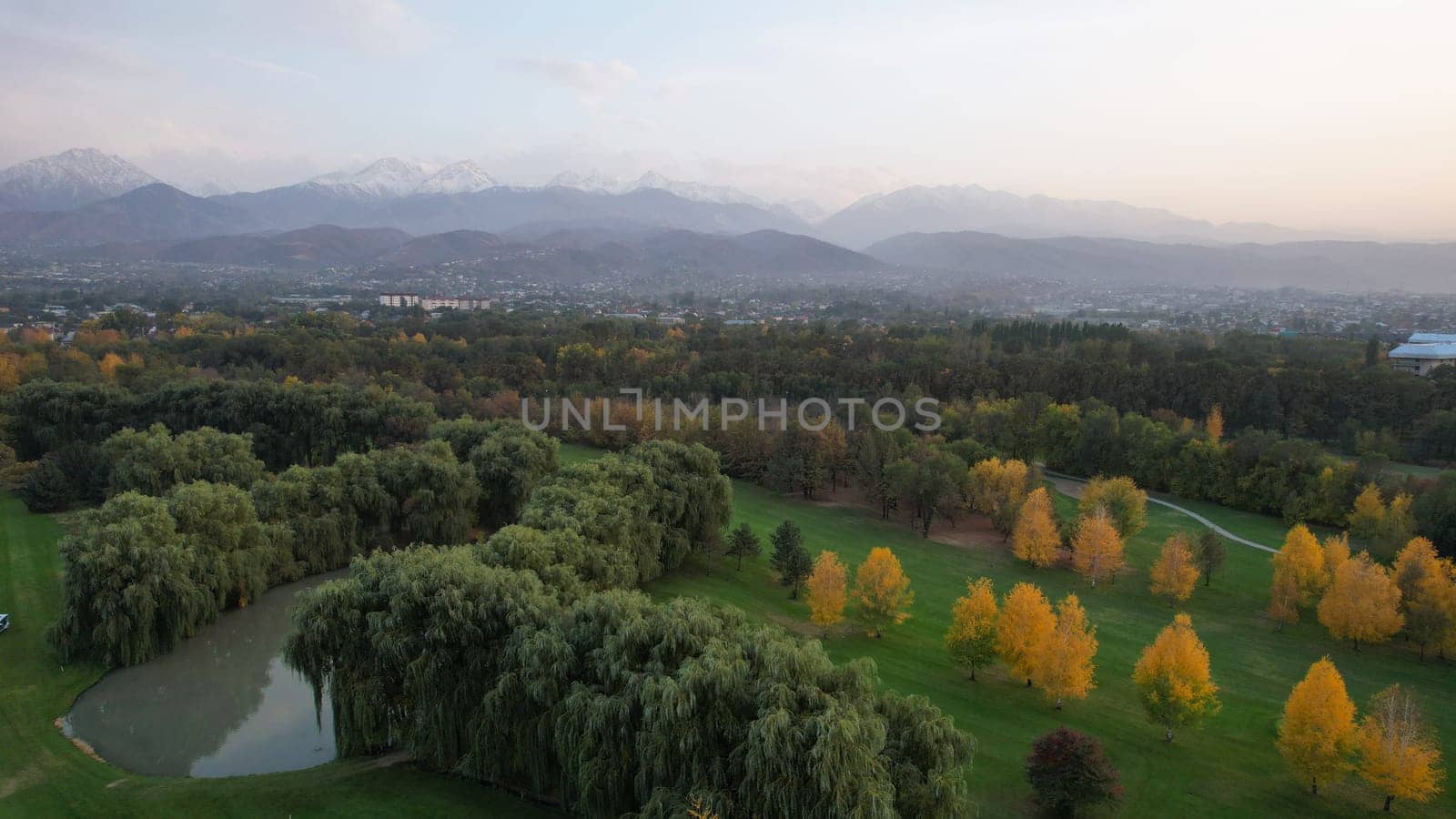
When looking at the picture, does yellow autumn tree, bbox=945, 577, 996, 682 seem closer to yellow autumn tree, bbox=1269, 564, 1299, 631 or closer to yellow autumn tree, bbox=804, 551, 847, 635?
yellow autumn tree, bbox=804, 551, 847, 635

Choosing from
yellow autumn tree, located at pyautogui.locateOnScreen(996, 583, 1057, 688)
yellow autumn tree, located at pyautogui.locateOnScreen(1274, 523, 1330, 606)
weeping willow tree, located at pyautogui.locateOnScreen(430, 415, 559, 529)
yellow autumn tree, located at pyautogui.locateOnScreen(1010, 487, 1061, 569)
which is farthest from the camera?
weeping willow tree, located at pyautogui.locateOnScreen(430, 415, 559, 529)

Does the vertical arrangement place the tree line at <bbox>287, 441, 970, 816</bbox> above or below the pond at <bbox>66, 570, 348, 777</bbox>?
above

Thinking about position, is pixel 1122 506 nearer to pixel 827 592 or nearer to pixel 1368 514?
pixel 1368 514

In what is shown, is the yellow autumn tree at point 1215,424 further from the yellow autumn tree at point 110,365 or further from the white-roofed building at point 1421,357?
the yellow autumn tree at point 110,365

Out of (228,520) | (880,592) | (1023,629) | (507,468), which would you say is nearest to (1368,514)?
(1023,629)

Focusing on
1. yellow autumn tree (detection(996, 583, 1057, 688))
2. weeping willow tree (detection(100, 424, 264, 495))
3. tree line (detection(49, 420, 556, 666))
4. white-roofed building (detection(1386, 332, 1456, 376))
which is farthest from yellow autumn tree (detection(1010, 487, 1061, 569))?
white-roofed building (detection(1386, 332, 1456, 376))

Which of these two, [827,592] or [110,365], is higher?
[110,365]

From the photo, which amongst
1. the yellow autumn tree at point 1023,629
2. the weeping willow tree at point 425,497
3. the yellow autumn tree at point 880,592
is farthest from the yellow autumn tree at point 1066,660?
the weeping willow tree at point 425,497
